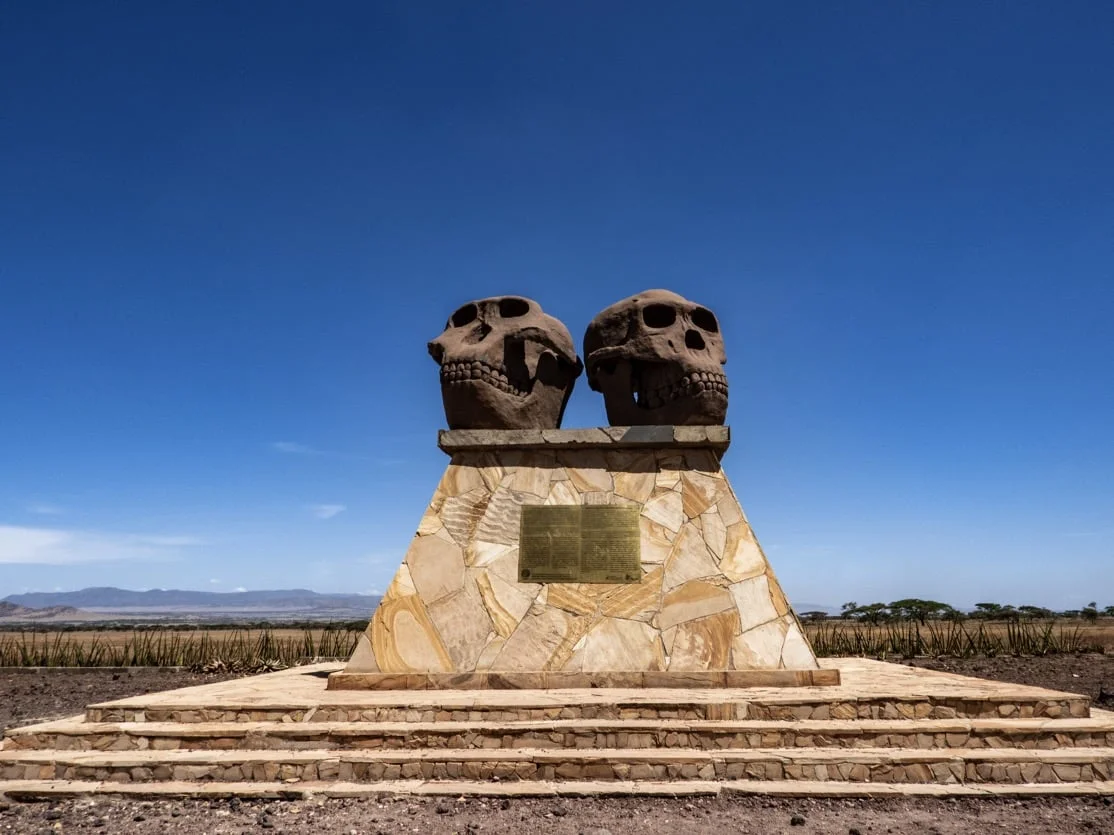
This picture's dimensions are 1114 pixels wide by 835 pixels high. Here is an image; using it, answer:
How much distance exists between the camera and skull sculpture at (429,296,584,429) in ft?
26.6

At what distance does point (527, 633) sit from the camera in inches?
271

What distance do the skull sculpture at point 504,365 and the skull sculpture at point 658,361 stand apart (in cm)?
47

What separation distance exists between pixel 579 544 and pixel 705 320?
3138mm

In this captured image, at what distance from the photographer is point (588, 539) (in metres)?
7.35

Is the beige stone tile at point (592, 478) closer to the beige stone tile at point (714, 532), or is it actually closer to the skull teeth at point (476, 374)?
the beige stone tile at point (714, 532)

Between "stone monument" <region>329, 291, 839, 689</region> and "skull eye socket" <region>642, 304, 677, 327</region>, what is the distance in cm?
2

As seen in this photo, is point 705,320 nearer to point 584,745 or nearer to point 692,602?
point 692,602

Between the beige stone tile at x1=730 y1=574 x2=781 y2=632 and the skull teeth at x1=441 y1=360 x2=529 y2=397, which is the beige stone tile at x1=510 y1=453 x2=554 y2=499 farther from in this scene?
the beige stone tile at x1=730 y1=574 x2=781 y2=632

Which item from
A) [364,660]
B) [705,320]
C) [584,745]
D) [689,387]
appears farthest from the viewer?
[705,320]

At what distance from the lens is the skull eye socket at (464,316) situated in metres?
8.70

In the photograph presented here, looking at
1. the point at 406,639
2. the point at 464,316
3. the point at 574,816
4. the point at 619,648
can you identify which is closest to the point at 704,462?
the point at 619,648

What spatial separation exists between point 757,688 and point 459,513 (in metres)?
3.30

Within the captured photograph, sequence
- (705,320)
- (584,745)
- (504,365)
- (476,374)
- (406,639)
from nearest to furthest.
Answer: (584,745) < (406,639) < (476,374) < (504,365) < (705,320)

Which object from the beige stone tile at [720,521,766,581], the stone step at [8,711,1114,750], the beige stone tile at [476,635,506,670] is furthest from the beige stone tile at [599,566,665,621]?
the stone step at [8,711,1114,750]
